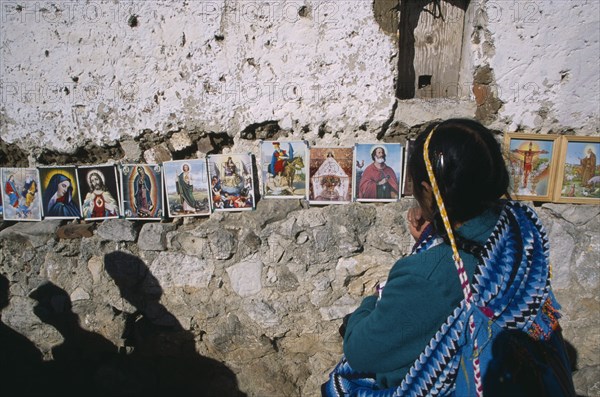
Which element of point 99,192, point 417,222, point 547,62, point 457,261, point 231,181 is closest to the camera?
point 457,261

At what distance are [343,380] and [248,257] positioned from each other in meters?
1.23

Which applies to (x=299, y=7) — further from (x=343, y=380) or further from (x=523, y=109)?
(x=343, y=380)

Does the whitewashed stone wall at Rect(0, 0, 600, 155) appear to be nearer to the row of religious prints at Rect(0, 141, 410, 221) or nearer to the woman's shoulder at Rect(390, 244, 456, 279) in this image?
the row of religious prints at Rect(0, 141, 410, 221)

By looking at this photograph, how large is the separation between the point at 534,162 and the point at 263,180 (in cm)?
151

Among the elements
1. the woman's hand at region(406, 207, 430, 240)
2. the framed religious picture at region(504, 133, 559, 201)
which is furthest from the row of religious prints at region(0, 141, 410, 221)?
the woman's hand at region(406, 207, 430, 240)

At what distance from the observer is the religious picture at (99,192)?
250 centimetres

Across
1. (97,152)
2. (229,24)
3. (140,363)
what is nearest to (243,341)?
(140,363)

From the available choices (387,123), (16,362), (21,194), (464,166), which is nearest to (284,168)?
(387,123)

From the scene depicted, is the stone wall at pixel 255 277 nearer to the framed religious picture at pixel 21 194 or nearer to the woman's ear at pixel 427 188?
the framed religious picture at pixel 21 194

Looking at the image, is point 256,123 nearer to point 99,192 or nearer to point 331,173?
point 331,173

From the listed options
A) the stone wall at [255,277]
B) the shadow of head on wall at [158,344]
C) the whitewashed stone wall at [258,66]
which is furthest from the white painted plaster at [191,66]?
the shadow of head on wall at [158,344]

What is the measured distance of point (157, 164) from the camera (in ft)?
8.02

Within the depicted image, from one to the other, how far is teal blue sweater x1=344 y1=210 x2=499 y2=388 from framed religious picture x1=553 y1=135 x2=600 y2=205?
1540mm

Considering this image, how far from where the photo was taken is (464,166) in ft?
3.07
